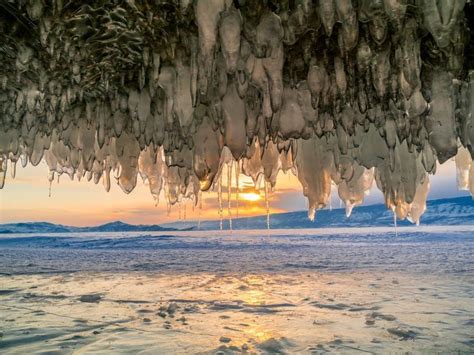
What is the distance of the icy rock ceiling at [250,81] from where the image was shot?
346 centimetres

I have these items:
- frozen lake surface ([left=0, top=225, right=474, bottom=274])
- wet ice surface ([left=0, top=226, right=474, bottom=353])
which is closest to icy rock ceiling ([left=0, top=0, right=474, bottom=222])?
wet ice surface ([left=0, top=226, right=474, bottom=353])

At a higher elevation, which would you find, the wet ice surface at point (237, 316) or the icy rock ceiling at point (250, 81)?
the icy rock ceiling at point (250, 81)

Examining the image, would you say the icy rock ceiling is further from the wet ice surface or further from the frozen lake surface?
the frozen lake surface

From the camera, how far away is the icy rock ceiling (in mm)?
3455

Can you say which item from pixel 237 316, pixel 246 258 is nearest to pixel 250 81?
pixel 237 316

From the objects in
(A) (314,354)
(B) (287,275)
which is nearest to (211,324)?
(A) (314,354)

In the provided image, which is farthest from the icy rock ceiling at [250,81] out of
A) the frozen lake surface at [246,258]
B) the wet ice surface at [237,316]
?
the frozen lake surface at [246,258]

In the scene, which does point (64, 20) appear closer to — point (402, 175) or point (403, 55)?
point (403, 55)

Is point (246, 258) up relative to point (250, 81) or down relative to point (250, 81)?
down

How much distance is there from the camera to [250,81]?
13.4 feet

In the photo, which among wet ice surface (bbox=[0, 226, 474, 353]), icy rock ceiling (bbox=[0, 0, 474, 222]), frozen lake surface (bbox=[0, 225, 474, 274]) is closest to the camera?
icy rock ceiling (bbox=[0, 0, 474, 222])

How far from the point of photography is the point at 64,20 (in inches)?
147

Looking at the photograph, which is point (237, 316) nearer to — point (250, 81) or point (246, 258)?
point (250, 81)

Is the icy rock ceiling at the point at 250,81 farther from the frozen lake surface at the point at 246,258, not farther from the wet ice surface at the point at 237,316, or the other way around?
the frozen lake surface at the point at 246,258
